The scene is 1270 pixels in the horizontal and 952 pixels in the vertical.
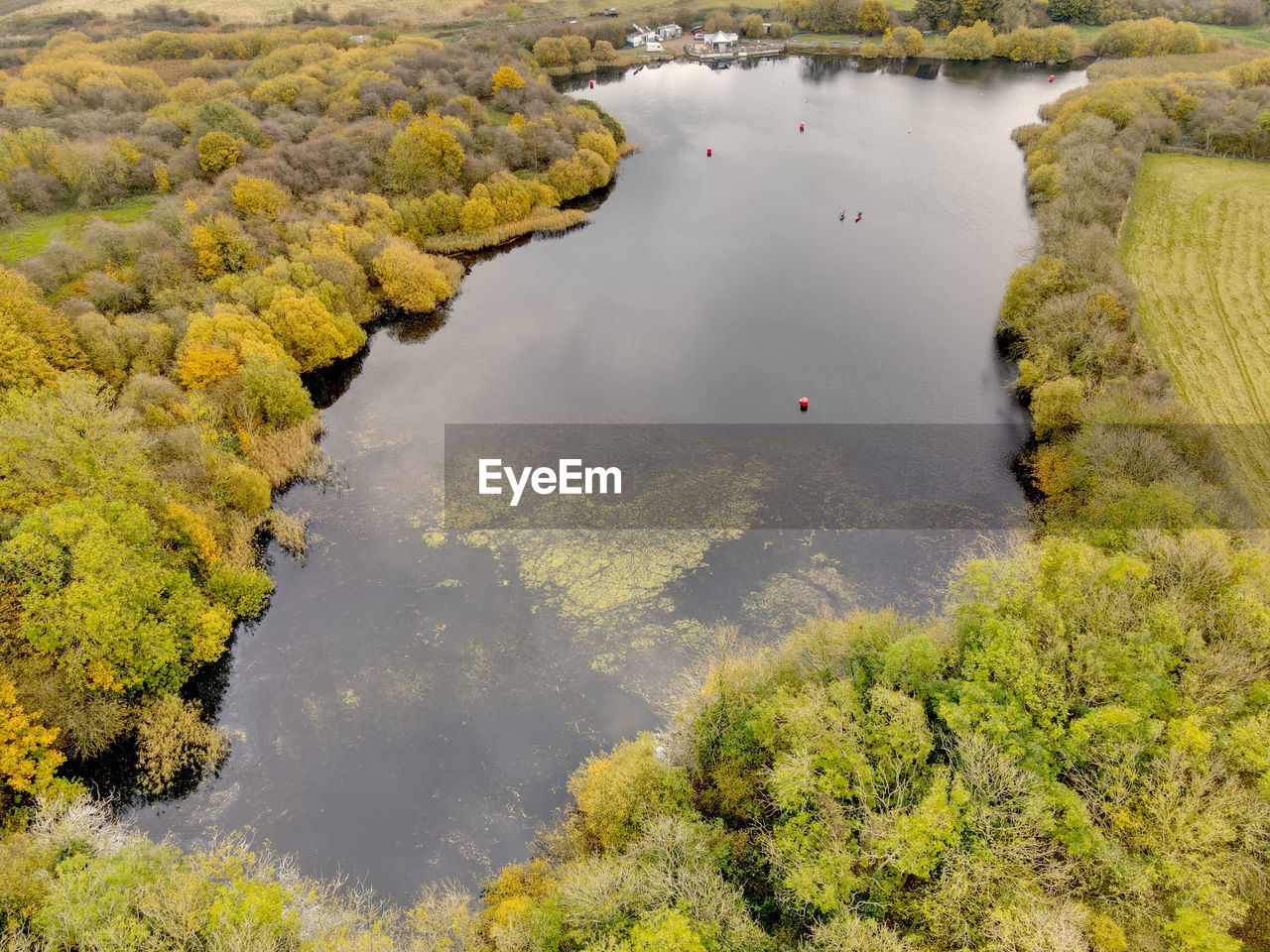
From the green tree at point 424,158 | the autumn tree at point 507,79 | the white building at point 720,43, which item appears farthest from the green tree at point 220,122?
the white building at point 720,43

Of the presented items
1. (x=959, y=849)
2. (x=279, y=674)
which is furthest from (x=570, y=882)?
(x=279, y=674)

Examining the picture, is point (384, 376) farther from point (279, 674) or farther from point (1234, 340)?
point (1234, 340)

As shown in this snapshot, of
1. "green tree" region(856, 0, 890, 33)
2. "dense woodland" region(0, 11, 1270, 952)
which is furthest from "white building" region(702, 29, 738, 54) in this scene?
"dense woodland" region(0, 11, 1270, 952)

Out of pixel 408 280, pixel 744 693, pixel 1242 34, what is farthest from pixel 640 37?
pixel 744 693

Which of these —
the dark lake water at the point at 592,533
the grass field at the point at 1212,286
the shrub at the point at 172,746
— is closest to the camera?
the shrub at the point at 172,746

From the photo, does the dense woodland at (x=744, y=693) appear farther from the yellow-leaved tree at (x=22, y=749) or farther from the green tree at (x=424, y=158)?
the green tree at (x=424, y=158)

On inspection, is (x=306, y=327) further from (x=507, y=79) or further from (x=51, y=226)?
(x=507, y=79)
